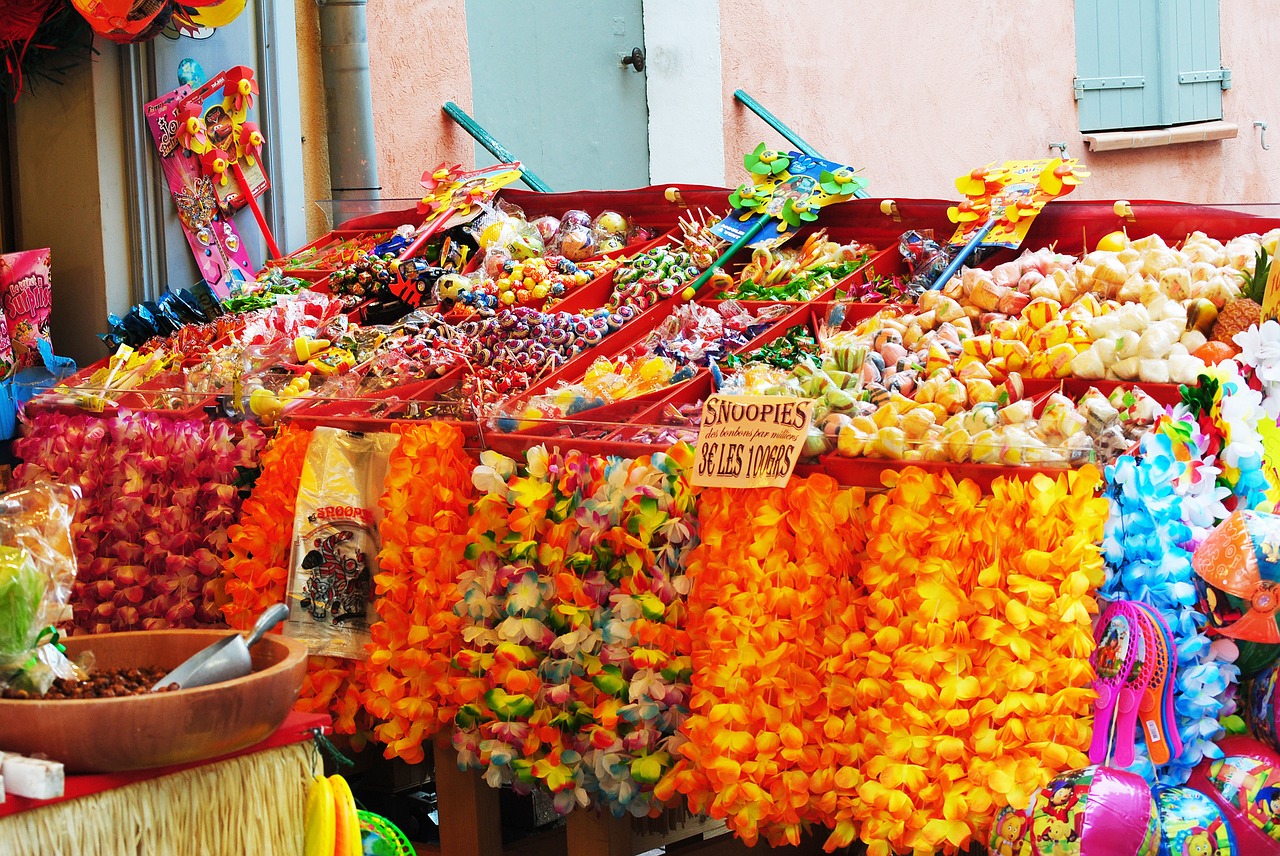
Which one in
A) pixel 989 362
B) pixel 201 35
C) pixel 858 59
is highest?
pixel 858 59

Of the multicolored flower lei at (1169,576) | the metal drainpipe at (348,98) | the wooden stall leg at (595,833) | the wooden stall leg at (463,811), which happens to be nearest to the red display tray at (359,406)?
the wooden stall leg at (463,811)

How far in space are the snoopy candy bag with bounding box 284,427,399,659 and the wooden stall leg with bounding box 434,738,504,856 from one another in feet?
0.94

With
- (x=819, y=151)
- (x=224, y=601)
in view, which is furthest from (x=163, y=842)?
(x=819, y=151)

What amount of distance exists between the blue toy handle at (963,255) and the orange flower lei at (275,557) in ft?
4.62

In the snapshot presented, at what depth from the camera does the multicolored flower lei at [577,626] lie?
2330mm

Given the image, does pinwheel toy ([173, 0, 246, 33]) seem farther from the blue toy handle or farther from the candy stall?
the blue toy handle

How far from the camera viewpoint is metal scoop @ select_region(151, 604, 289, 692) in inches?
67.2

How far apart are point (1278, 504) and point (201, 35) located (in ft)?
11.6

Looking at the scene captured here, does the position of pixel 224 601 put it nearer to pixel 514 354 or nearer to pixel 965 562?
pixel 514 354

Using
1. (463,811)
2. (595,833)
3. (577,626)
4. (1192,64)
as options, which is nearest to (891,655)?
(577,626)

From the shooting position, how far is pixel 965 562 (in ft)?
6.54

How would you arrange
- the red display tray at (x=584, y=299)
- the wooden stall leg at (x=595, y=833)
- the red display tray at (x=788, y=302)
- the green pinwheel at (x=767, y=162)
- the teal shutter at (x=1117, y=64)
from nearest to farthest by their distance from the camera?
the wooden stall leg at (x=595, y=833) → the red display tray at (x=788, y=302) → the red display tray at (x=584, y=299) → the green pinwheel at (x=767, y=162) → the teal shutter at (x=1117, y=64)

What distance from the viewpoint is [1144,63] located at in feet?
29.9

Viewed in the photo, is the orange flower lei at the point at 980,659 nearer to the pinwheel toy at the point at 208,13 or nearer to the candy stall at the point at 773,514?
the candy stall at the point at 773,514
